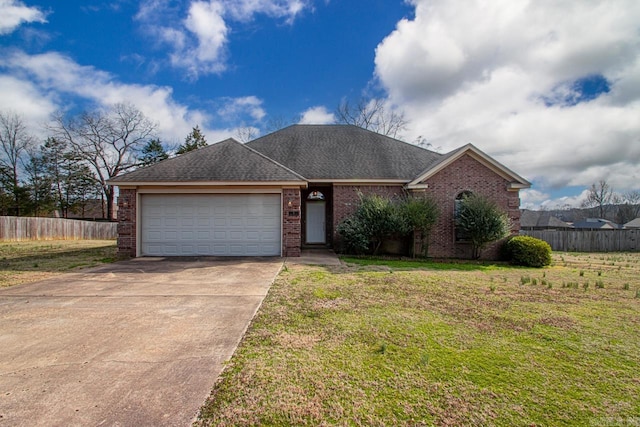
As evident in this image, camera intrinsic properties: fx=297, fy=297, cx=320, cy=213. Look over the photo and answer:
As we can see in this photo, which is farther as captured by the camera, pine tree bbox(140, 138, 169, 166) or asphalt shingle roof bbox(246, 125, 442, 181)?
pine tree bbox(140, 138, 169, 166)

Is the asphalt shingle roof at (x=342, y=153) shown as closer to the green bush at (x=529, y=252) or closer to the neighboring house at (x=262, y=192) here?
the neighboring house at (x=262, y=192)

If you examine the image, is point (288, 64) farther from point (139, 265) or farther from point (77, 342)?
point (77, 342)

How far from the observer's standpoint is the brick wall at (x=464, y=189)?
12.5 meters

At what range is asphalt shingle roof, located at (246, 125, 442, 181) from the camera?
44.7 feet

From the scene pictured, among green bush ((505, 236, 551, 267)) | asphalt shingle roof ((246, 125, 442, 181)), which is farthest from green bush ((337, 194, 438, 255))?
green bush ((505, 236, 551, 267))

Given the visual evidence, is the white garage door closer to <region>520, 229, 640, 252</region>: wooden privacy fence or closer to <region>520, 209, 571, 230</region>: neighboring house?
<region>520, 229, 640, 252</region>: wooden privacy fence

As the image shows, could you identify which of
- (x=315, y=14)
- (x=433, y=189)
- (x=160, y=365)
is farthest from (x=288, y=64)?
(x=160, y=365)

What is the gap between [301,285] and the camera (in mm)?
6590

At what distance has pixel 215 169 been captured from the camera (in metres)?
11.5

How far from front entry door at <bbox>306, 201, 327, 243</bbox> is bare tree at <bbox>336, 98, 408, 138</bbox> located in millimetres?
14680

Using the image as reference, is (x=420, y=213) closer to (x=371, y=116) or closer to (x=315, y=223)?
(x=315, y=223)

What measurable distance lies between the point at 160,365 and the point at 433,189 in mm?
11815

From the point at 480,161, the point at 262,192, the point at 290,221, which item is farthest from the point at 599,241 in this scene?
the point at 262,192

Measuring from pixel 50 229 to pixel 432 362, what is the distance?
1133 inches
